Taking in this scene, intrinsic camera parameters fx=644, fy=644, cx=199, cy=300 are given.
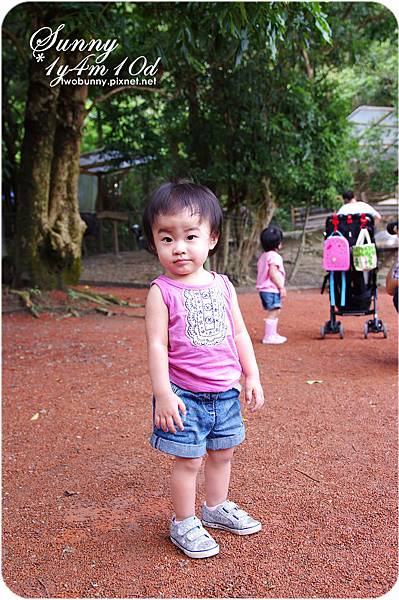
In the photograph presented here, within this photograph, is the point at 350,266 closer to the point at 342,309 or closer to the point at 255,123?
the point at 342,309

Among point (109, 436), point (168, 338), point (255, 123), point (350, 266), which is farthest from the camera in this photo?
point (255, 123)

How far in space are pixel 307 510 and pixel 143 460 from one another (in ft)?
3.20

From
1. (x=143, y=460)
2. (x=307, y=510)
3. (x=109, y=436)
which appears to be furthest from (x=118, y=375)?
(x=307, y=510)

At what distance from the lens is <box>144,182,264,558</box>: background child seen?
7.89 ft

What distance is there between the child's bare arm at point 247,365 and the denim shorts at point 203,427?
0.07 metres

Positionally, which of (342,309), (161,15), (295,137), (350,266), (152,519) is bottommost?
(152,519)

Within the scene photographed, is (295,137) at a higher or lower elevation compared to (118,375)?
higher

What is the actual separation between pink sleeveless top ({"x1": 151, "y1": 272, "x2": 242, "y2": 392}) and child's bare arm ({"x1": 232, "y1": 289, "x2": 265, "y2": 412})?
114mm

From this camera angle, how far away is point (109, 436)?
12.3 feet

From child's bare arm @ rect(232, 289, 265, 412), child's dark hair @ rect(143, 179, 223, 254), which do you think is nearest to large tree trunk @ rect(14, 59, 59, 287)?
child's dark hair @ rect(143, 179, 223, 254)

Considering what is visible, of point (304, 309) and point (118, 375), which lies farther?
point (304, 309)

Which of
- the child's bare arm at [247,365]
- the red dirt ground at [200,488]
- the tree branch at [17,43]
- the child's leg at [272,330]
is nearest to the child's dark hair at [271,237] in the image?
the child's leg at [272,330]

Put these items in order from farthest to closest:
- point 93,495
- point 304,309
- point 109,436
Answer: point 304,309 → point 109,436 → point 93,495

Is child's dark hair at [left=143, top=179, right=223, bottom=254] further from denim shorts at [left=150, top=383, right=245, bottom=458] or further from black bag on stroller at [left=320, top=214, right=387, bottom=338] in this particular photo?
black bag on stroller at [left=320, top=214, right=387, bottom=338]
